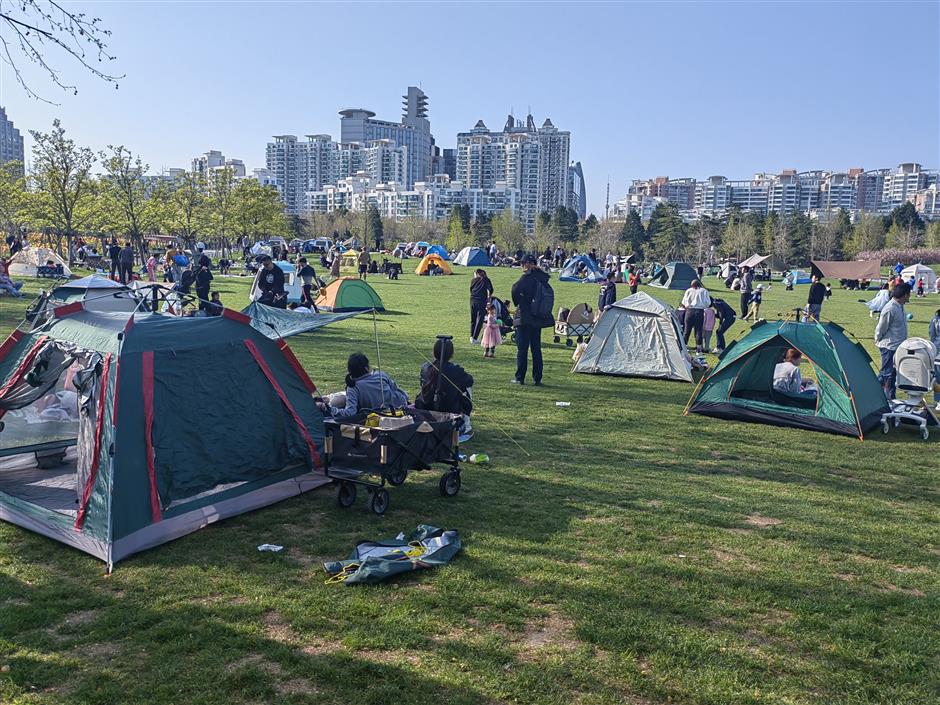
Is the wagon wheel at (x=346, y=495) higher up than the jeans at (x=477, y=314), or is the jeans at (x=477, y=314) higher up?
the jeans at (x=477, y=314)

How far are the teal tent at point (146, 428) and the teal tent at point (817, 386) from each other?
642cm

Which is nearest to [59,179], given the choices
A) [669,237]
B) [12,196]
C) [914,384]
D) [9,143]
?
[12,196]

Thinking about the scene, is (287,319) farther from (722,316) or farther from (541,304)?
(722,316)

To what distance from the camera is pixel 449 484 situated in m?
7.58

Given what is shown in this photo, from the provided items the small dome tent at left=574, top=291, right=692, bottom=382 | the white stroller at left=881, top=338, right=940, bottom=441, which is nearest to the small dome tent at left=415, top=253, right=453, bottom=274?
the small dome tent at left=574, top=291, right=692, bottom=382

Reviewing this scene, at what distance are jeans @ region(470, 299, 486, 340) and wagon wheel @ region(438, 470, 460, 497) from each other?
408 inches

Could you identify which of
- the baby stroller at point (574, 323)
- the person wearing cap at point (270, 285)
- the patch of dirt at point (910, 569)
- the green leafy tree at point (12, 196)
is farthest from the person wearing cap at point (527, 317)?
the green leafy tree at point (12, 196)

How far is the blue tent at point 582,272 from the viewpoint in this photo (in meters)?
43.0

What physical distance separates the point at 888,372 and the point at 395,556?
9.62 m

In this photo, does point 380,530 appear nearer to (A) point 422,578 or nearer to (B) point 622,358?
(A) point 422,578

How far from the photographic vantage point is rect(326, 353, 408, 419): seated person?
791 centimetres

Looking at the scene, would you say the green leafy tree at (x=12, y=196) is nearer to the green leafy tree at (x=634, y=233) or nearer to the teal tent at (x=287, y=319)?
the teal tent at (x=287, y=319)

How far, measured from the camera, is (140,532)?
6164 millimetres

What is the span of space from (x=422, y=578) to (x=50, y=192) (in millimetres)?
37363
